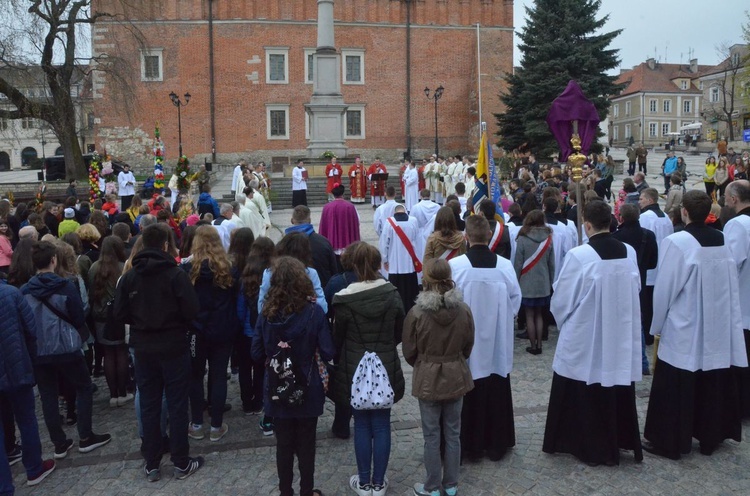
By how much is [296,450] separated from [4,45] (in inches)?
1049

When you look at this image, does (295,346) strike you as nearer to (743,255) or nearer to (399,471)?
(399,471)

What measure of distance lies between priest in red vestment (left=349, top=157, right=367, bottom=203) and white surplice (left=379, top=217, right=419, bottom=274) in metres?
14.9

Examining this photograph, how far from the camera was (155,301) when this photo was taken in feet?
15.5

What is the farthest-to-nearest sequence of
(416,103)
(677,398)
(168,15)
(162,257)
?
(416,103), (168,15), (677,398), (162,257)

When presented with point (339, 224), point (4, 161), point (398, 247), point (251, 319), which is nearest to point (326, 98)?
point (339, 224)

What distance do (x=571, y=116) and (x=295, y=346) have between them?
5092 mm

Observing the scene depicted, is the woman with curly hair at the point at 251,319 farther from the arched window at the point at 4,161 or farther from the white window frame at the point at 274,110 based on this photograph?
the arched window at the point at 4,161

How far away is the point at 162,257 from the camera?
187 inches

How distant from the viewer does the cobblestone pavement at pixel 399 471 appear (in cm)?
466

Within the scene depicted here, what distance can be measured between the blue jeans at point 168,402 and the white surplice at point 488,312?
88.4 inches

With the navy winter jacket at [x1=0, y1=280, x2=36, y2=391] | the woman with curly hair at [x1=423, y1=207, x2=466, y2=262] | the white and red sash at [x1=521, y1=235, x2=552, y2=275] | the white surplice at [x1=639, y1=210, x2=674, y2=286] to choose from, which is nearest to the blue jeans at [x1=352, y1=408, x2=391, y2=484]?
the navy winter jacket at [x1=0, y1=280, x2=36, y2=391]

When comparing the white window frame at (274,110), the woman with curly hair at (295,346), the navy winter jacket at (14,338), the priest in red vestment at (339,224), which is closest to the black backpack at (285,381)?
the woman with curly hair at (295,346)

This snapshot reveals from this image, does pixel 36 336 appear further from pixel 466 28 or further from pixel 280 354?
pixel 466 28

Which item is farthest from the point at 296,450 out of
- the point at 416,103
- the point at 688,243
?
the point at 416,103
